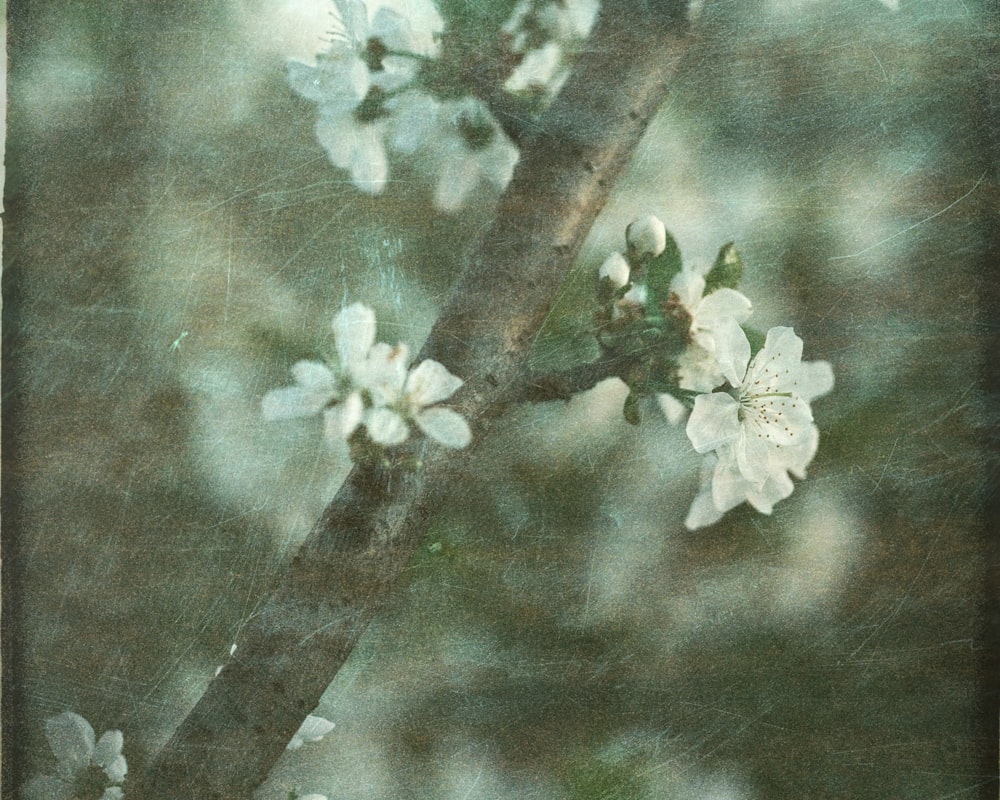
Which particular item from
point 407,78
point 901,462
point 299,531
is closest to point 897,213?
point 901,462

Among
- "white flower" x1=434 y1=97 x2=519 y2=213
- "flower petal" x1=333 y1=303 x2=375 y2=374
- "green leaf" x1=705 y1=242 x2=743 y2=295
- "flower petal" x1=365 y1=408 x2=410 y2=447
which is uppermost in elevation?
"white flower" x1=434 y1=97 x2=519 y2=213

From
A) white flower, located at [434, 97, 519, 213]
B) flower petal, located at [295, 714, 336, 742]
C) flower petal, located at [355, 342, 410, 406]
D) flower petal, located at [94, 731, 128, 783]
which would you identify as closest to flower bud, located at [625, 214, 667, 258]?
white flower, located at [434, 97, 519, 213]

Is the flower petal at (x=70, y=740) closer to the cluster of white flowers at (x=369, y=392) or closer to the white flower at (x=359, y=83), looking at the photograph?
the cluster of white flowers at (x=369, y=392)

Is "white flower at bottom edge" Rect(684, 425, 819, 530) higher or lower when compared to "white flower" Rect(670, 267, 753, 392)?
lower

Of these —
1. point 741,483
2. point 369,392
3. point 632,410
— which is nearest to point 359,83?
point 369,392

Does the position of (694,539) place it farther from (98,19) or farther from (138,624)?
(98,19)
